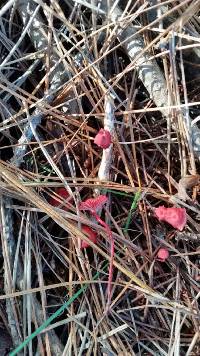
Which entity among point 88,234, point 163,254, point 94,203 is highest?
point 94,203

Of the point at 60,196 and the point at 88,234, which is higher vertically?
the point at 60,196

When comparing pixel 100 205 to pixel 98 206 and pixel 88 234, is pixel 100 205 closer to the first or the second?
pixel 98 206

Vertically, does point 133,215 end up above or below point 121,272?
above

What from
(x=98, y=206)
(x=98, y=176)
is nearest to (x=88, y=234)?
(x=98, y=206)

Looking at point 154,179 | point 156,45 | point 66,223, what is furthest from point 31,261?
point 156,45

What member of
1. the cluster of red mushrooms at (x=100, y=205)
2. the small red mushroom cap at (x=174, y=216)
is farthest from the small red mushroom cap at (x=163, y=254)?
the small red mushroom cap at (x=174, y=216)

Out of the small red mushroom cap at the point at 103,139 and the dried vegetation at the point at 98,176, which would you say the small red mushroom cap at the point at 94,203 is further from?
the small red mushroom cap at the point at 103,139

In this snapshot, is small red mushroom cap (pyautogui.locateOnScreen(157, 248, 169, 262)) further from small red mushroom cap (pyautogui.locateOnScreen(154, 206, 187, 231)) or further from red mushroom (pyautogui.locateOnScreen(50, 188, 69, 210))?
red mushroom (pyautogui.locateOnScreen(50, 188, 69, 210))

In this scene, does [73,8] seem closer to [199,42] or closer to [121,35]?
[121,35]
